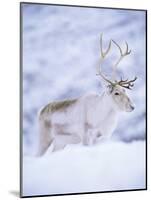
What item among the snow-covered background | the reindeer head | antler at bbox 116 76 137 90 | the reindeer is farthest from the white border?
antler at bbox 116 76 137 90

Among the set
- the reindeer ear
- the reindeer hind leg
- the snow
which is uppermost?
the reindeer ear

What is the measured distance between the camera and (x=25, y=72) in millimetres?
3145

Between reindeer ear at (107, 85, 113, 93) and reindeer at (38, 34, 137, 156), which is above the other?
reindeer ear at (107, 85, 113, 93)

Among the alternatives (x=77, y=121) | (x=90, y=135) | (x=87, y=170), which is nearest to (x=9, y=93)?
(x=77, y=121)

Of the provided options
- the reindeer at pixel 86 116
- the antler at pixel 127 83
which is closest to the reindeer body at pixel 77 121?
the reindeer at pixel 86 116

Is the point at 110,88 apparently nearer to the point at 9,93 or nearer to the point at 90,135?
the point at 90,135

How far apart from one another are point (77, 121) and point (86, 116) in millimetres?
63

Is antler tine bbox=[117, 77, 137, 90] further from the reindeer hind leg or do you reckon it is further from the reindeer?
the reindeer hind leg

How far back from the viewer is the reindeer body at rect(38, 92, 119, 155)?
3.20 metres

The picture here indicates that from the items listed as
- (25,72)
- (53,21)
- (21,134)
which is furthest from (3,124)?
(53,21)

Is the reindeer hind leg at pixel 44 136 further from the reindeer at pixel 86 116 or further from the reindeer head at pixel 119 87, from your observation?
the reindeer head at pixel 119 87

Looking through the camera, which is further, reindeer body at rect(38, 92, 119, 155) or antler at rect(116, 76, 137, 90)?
antler at rect(116, 76, 137, 90)

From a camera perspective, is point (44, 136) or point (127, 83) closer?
point (44, 136)

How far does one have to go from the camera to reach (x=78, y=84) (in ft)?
10.6
